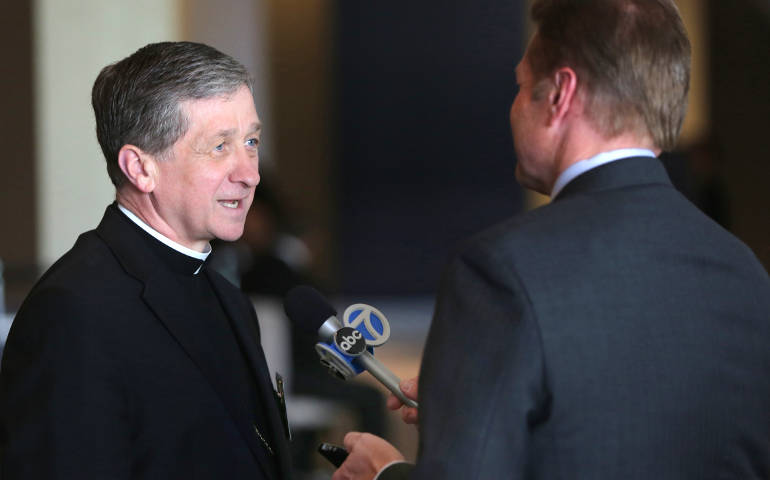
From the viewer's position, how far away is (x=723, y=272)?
1.38 m

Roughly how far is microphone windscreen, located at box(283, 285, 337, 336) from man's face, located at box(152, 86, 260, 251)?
0.16m

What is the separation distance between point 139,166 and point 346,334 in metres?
0.48

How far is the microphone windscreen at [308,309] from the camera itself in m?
1.79

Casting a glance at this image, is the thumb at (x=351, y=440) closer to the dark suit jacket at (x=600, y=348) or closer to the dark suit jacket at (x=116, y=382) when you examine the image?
the dark suit jacket at (x=116, y=382)

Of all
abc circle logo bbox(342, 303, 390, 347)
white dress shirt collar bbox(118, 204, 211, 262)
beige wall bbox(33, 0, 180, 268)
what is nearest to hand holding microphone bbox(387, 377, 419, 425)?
abc circle logo bbox(342, 303, 390, 347)

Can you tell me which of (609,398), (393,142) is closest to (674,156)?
(609,398)

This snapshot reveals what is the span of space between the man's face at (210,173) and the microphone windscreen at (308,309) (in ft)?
0.54

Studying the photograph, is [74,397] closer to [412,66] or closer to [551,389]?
[551,389]

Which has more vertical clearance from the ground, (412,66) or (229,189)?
(229,189)

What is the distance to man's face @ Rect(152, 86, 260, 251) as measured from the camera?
1764 mm

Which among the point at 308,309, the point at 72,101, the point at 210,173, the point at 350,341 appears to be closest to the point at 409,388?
the point at 350,341

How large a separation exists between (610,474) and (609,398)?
99mm

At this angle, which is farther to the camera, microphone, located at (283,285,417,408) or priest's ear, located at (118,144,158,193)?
priest's ear, located at (118,144,158,193)

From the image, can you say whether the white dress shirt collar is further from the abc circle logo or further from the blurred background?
the blurred background
